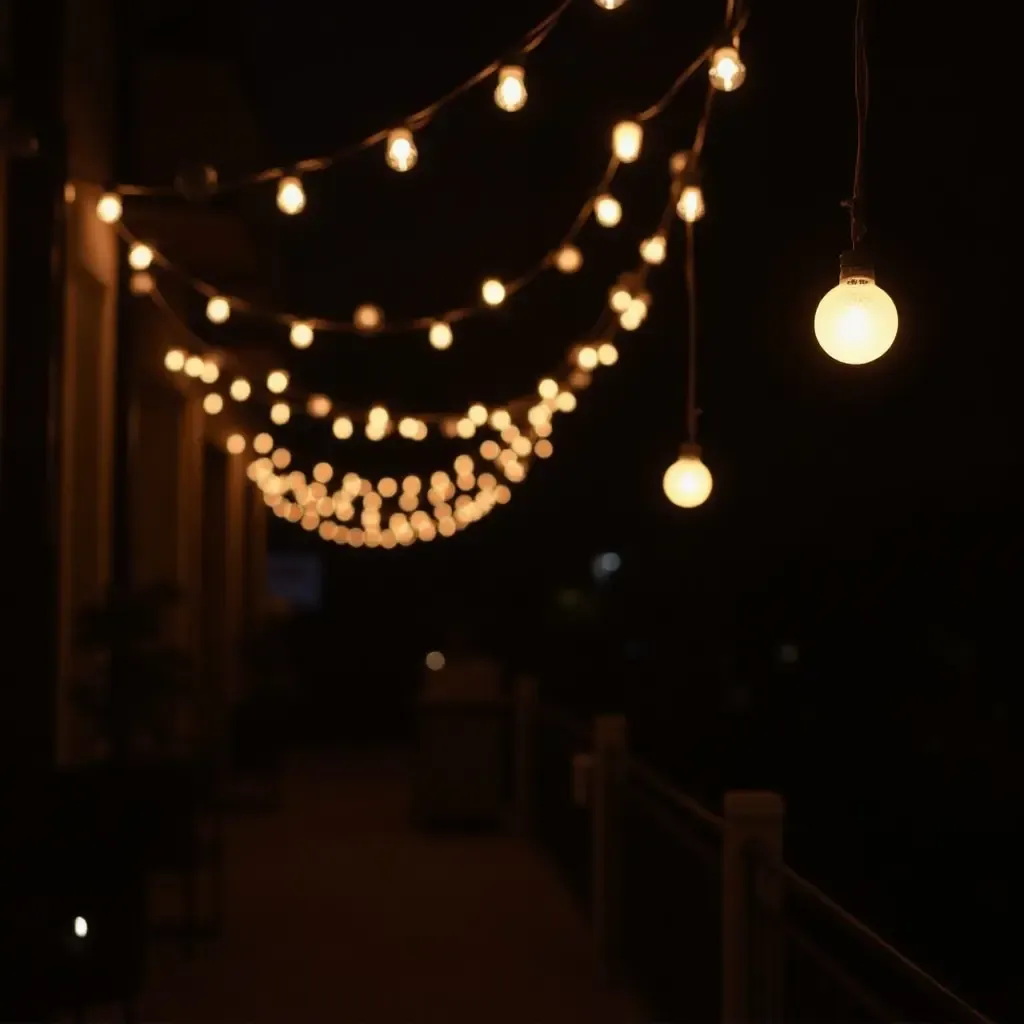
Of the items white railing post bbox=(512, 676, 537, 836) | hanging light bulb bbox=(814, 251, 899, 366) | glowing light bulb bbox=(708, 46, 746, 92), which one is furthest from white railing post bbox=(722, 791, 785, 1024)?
white railing post bbox=(512, 676, 537, 836)

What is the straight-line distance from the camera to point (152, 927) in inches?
305

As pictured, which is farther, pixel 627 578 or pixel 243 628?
pixel 627 578

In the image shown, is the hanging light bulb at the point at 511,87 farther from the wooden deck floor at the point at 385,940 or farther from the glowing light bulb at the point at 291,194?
the wooden deck floor at the point at 385,940

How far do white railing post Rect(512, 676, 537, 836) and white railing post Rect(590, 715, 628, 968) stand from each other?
11.9 feet

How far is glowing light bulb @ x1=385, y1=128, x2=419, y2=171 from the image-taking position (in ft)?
17.7

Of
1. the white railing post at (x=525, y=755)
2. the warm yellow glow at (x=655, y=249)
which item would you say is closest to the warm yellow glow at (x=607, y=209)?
the warm yellow glow at (x=655, y=249)

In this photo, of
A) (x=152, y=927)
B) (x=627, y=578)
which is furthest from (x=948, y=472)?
(x=152, y=927)

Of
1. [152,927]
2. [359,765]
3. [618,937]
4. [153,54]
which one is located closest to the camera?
[618,937]

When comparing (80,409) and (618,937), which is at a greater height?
(80,409)

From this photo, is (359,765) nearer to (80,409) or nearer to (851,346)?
(80,409)

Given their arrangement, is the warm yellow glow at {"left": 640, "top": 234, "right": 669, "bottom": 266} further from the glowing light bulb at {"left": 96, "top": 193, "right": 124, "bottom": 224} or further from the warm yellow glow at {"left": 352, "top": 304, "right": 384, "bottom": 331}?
the glowing light bulb at {"left": 96, "top": 193, "right": 124, "bottom": 224}

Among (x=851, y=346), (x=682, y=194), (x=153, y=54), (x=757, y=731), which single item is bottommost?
(x=757, y=731)

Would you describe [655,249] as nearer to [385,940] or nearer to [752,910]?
[752,910]

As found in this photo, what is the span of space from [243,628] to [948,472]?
1435 centimetres
